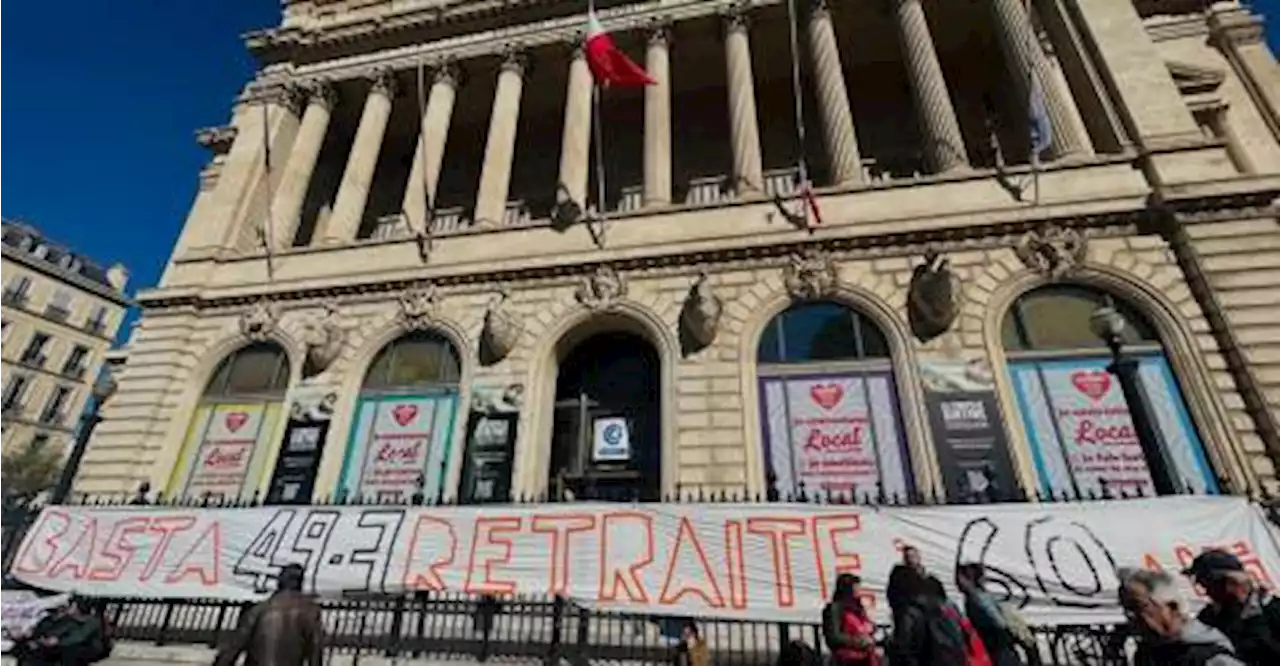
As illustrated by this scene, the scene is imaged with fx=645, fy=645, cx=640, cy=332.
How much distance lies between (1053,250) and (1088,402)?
3.31 meters

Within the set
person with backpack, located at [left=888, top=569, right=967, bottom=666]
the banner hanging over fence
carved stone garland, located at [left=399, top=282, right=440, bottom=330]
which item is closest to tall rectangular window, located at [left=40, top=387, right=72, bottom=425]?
carved stone garland, located at [left=399, top=282, right=440, bottom=330]

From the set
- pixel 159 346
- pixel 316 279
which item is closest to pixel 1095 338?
pixel 316 279

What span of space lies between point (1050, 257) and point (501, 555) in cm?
1212

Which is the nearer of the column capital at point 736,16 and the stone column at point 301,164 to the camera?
the stone column at point 301,164

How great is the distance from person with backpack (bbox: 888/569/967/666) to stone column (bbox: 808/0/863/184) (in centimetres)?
1258

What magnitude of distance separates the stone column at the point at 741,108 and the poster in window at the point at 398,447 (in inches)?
363

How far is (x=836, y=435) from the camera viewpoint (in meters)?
12.5

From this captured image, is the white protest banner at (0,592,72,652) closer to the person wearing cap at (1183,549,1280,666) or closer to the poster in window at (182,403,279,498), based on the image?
the poster in window at (182,403,279,498)

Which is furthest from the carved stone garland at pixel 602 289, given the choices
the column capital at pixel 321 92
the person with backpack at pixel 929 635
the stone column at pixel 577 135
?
the column capital at pixel 321 92

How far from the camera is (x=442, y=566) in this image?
28.1 feet

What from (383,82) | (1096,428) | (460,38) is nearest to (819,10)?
(460,38)

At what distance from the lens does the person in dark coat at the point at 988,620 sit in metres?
5.62

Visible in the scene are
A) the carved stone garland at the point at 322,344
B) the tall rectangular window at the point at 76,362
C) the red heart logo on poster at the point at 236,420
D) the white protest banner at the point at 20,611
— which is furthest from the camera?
the tall rectangular window at the point at 76,362

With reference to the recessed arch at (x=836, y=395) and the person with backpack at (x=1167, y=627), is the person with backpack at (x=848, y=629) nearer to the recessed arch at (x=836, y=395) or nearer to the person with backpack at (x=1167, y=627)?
the person with backpack at (x=1167, y=627)
